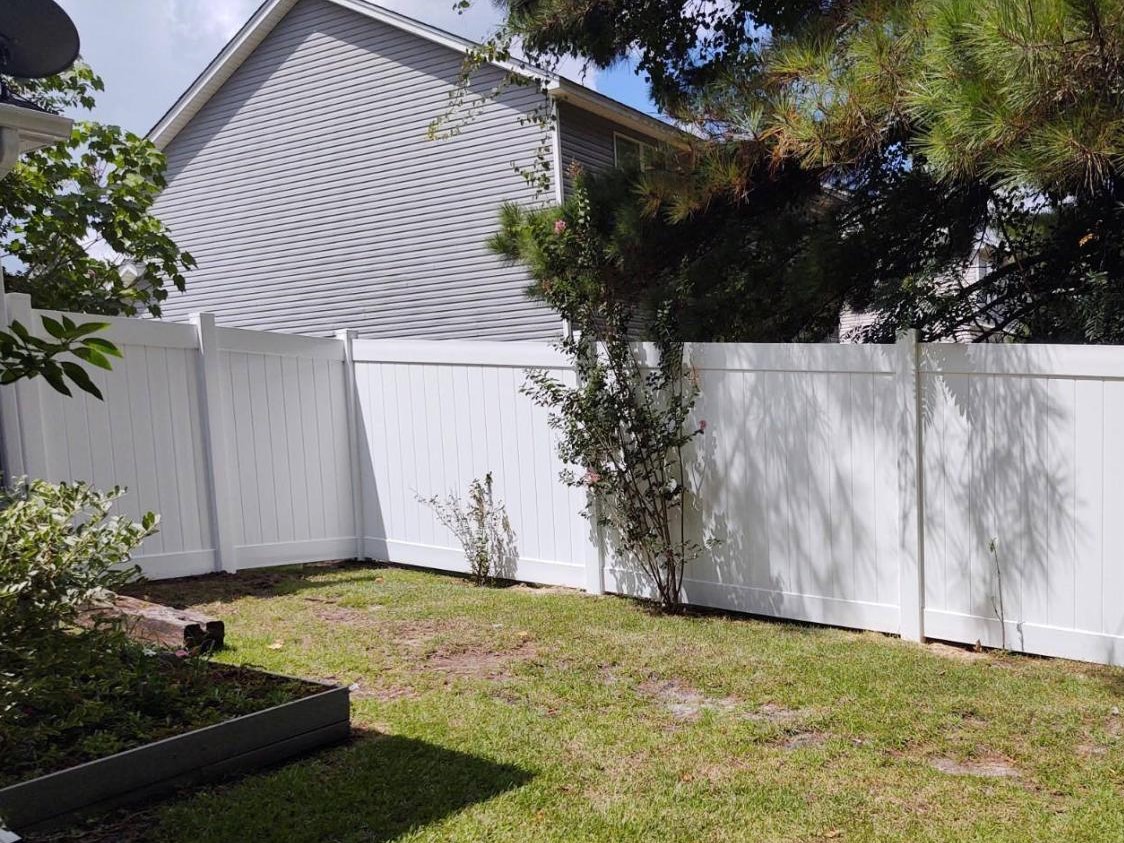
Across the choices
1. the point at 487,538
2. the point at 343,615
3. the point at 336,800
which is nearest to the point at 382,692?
the point at 336,800

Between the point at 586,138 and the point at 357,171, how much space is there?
3.53 m

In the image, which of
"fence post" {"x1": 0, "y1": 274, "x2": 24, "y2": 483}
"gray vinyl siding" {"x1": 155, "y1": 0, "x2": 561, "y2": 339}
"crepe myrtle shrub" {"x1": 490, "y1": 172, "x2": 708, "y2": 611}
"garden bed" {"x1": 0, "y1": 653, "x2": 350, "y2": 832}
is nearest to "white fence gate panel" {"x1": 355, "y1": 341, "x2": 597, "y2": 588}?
"crepe myrtle shrub" {"x1": 490, "y1": 172, "x2": 708, "y2": 611}

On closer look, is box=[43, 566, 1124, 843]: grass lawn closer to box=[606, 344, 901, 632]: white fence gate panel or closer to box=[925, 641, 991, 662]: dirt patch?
box=[925, 641, 991, 662]: dirt patch

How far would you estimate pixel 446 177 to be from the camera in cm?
1362

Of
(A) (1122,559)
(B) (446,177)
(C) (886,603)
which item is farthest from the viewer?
(B) (446,177)

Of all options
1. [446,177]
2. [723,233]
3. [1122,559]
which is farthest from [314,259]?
[1122,559]

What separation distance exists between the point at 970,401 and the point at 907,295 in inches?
62.1

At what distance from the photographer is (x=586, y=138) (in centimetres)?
1320

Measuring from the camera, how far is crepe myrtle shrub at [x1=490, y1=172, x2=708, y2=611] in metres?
6.23

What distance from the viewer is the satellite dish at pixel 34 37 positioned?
3662 millimetres

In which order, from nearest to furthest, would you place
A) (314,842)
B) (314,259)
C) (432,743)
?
(314,842) → (432,743) → (314,259)

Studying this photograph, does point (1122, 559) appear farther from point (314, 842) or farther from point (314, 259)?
point (314, 259)

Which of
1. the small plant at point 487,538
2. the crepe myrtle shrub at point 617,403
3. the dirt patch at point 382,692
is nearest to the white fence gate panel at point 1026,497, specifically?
the crepe myrtle shrub at point 617,403

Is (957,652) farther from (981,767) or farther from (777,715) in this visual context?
(981,767)
